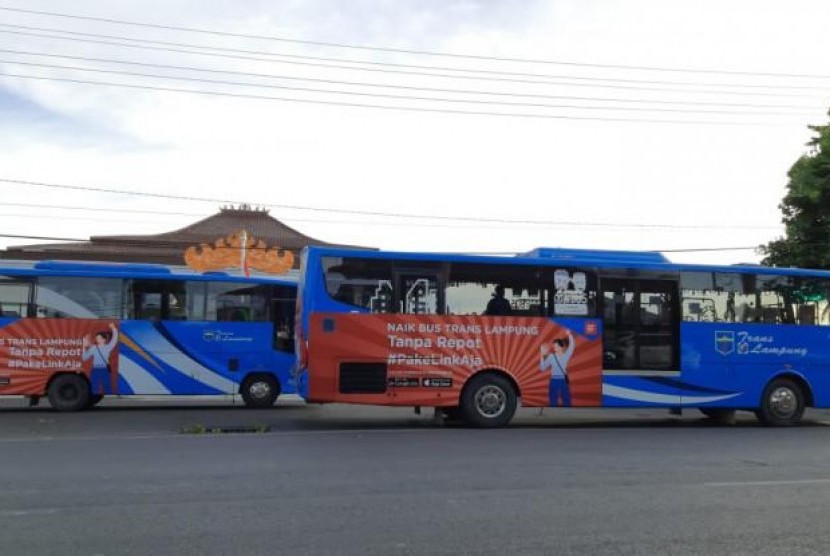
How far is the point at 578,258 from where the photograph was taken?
14.4 meters

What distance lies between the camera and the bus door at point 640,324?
565 inches

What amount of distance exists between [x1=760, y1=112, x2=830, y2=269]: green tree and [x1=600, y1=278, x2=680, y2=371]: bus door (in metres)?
9.74

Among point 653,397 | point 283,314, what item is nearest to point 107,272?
point 283,314

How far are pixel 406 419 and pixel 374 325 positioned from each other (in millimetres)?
2887

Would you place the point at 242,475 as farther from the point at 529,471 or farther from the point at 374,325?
the point at 374,325

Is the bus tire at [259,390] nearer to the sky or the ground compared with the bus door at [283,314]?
nearer to the ground

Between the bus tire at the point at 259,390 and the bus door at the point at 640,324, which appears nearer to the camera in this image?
the bus door at the point at 640,324

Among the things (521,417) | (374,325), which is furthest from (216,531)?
(521,417)

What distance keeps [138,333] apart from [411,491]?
12.1 m

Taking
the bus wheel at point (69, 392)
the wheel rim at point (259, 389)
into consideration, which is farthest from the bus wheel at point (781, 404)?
the bus wheel at point (69, 392)

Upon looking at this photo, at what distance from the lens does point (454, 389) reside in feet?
45.1

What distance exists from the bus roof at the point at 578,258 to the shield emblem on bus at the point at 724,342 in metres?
1.19

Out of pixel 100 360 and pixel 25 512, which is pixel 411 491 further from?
pixel 100 360

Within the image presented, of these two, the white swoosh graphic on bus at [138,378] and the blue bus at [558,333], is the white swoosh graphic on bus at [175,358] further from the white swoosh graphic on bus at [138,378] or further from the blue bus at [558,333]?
the blue bus at [558,333]
